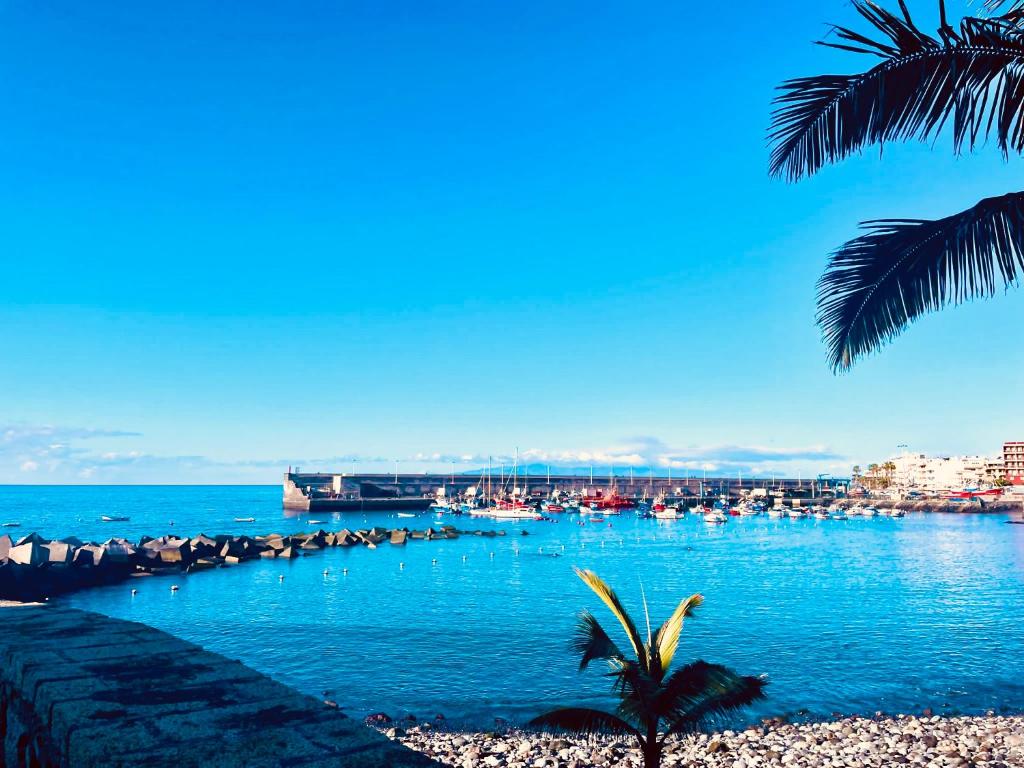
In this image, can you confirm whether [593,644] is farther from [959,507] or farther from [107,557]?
[959,507]

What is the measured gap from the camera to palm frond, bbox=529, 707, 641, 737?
10.5 m

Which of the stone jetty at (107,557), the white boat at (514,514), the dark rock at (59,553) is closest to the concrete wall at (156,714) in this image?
the stone jetty at (107,557)

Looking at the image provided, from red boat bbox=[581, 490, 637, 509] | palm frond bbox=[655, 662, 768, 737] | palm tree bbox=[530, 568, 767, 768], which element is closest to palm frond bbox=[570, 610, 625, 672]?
palm tree bbox=[530, 568, 767, 768]

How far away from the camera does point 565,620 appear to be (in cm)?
3819

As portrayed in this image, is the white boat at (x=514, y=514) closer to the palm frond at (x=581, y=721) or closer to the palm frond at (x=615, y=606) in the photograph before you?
Result: the palm frond at (x=615, y=606)

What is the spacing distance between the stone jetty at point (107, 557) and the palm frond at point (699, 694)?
4622 centimetres

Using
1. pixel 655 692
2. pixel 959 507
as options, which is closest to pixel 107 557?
pixel 655 692

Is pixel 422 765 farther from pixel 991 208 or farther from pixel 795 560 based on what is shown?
pixel 795 560

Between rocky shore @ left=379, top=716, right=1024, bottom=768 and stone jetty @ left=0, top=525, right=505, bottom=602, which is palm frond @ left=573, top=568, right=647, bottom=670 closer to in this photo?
rocky shore @ left=379, top=716, right=1024, bottom=768

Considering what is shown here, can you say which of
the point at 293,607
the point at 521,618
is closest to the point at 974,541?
the point at 521,618

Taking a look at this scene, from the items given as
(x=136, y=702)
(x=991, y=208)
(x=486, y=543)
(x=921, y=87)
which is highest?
(x=921, y=87)

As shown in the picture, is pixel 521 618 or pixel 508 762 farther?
pixel 521 618

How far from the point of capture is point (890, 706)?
947 inches

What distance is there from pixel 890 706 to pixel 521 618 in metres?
19.3
